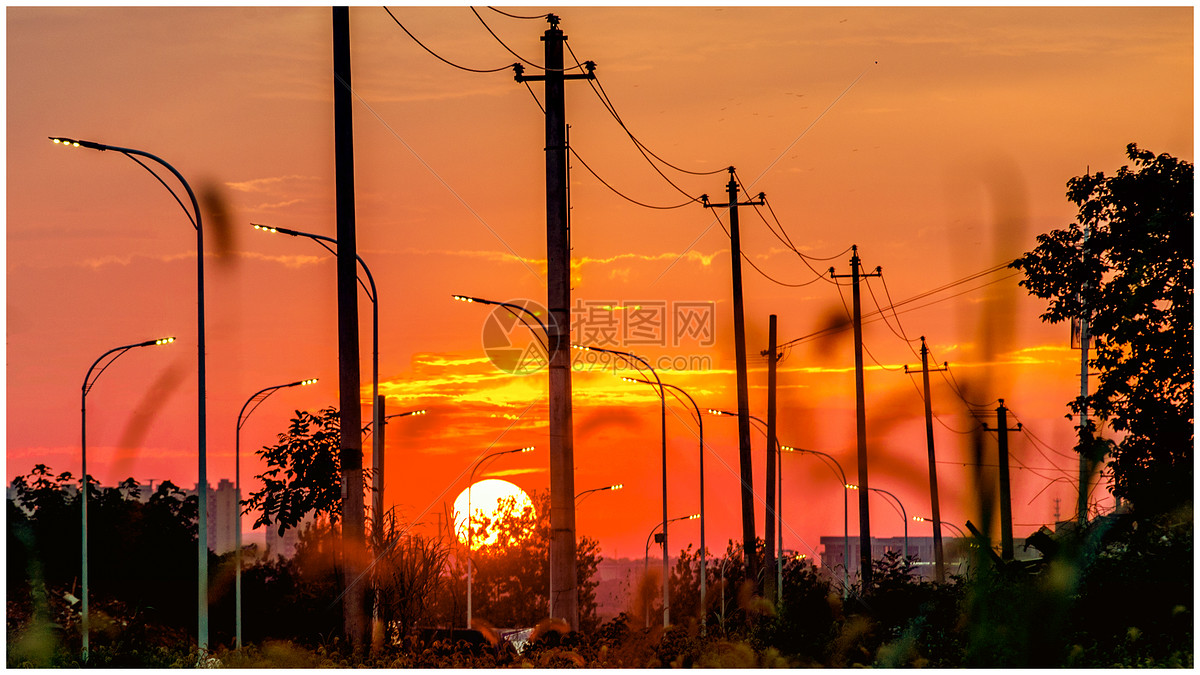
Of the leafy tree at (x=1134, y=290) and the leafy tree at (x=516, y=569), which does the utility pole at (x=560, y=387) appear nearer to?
the leafy tree at (x=1134, y=290)

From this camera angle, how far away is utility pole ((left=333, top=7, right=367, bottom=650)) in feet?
58.4

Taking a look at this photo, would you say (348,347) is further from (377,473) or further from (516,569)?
(516,569)

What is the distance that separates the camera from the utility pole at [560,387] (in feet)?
68.6

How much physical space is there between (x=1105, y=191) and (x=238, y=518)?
27.3 meters

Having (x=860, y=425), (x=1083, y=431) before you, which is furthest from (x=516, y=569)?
(x=1083, y=431)

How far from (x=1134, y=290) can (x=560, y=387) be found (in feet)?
37.2

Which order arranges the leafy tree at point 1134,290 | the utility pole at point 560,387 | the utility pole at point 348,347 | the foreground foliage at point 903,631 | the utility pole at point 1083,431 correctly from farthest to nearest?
1. the leafy tree at point 1134,290
2. the utility pole at point 560,387
3. the utility pole at point 348,347
4. the foreground foliage at point 903,631
5. the utility pole at point 1083,431

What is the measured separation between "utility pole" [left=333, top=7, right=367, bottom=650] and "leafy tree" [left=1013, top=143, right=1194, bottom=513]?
13.4 meters

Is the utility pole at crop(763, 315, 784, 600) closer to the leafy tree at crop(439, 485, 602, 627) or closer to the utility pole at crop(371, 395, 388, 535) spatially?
the utility pole at crop(371, 395, 388, 535)

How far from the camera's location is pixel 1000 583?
1267 centimetres

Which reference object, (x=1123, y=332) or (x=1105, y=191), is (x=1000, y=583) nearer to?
(x=1123, y=332)

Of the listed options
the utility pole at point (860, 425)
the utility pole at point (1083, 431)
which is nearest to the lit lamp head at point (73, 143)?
the utility pole at point (1083, 431)

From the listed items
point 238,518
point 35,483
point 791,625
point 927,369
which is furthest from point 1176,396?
point 35,483

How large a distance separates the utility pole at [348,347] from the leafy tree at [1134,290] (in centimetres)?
1337
